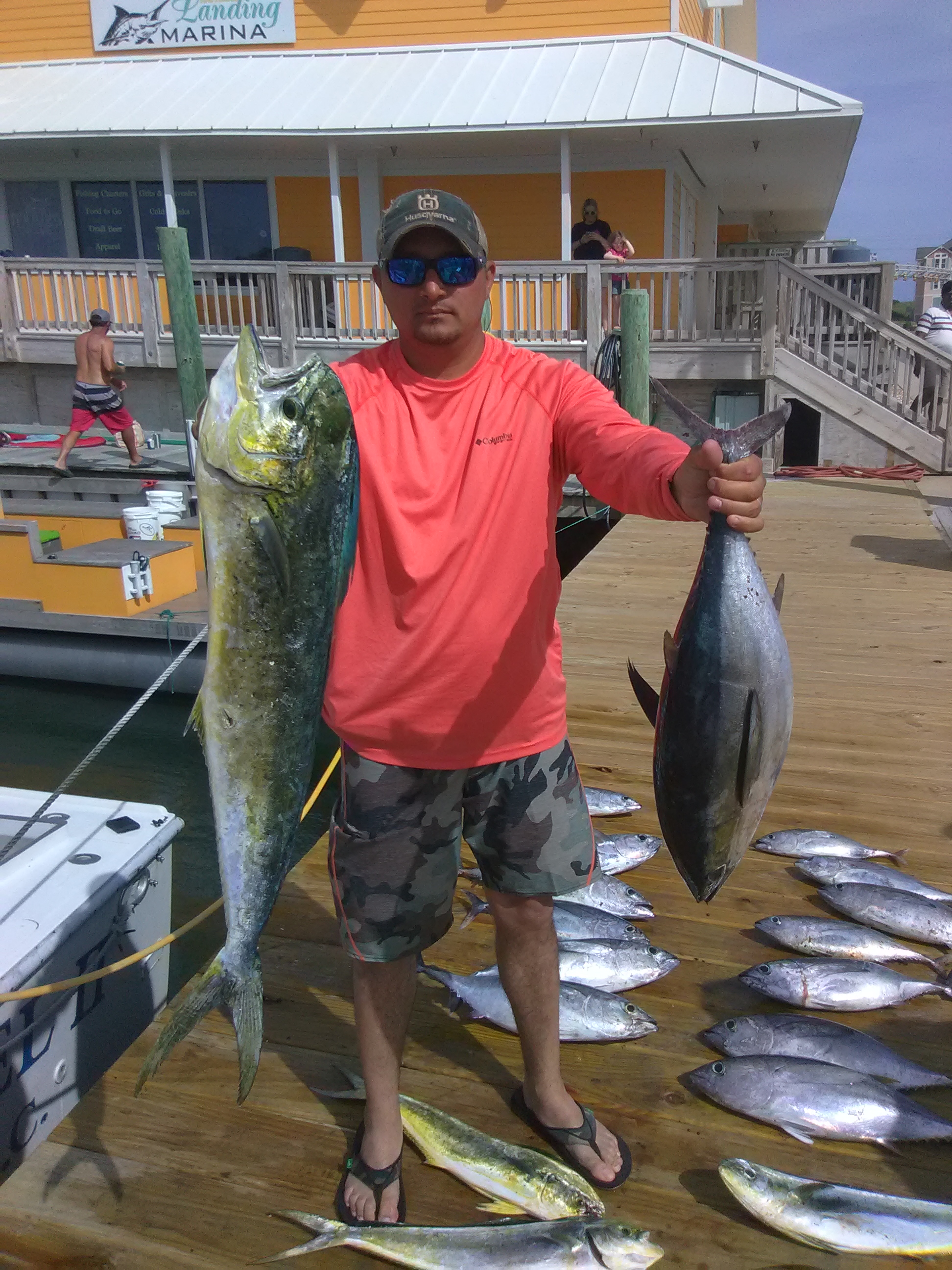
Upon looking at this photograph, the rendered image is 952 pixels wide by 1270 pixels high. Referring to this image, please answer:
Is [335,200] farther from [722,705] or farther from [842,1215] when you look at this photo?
[842,1215]

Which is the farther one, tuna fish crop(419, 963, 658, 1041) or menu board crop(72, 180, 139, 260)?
menu board crop(72, 180, 139, 260)

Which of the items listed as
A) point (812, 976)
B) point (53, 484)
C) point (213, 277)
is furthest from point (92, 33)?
point (812, 976)

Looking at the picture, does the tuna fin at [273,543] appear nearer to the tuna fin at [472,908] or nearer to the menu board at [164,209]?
the tuna fin at [472,908]

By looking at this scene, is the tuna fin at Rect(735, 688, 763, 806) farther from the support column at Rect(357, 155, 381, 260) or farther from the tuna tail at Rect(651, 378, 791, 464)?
the support column at Rect(357, 155, 381, 260)

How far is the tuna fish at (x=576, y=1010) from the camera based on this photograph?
2.46 meters

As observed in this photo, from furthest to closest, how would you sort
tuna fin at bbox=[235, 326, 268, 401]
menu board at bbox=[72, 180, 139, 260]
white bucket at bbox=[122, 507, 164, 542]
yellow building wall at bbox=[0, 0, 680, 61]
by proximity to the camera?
menu board at bbox=[72, 180, 139, 260] → yellow building wall at bbox=[0, 0, 680, 61] → white bucket at bbox=[122, 507, 164, 542] → tuna fin at bbox=[235, 326, 268, 401]

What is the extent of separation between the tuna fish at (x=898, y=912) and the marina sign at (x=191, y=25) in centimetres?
1543

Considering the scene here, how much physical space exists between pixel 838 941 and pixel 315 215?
557 inches

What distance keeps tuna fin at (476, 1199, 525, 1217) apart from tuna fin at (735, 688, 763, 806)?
96 centimetres

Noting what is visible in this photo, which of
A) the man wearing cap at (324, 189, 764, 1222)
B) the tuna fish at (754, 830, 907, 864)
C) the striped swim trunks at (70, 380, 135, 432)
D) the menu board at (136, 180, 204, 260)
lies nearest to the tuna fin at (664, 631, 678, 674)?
the man wearing cap at (324, 189, 764, 1222)

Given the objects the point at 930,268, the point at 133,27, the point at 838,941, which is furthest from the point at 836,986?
the point at 930,268

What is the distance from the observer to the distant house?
26.6 m

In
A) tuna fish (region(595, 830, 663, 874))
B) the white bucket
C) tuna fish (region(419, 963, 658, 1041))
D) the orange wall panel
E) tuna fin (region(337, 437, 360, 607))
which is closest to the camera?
tuna fin (region(337, 437, 360, 607))

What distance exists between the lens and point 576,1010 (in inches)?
97.8
